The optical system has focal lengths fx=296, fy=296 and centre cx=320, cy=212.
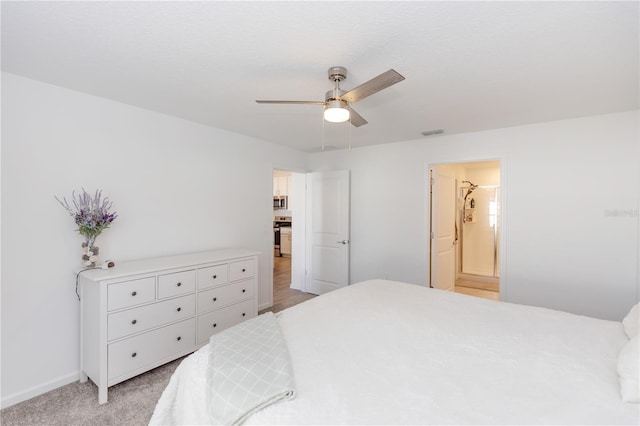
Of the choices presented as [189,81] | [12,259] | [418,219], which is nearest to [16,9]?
[189,81]

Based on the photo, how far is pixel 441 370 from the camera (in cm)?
133

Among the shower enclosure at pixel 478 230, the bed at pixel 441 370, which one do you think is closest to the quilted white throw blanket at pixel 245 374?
the bed at pixel 441 370

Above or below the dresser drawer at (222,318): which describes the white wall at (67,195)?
above

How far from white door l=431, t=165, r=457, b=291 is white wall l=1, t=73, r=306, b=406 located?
2.97m

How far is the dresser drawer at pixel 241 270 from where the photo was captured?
3.12 metres

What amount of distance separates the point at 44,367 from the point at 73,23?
2.53 metres

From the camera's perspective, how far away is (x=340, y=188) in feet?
15.5

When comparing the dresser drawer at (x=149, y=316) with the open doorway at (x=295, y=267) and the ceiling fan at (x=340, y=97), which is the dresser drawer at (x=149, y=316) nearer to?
the open doorway at (x=295, y=267)

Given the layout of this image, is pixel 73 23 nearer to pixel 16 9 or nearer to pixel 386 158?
pixel 16 9

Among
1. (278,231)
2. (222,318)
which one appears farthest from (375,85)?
(278,231)

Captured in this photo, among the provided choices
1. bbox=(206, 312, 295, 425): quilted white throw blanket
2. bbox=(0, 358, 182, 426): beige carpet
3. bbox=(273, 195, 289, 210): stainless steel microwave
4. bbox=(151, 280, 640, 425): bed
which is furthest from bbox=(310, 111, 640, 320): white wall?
bbox=(273, 195, 289, 210): stainless steel microwave

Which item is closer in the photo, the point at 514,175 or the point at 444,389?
the point at 444,389

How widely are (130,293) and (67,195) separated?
100 cm

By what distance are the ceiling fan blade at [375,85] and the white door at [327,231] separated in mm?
2733
